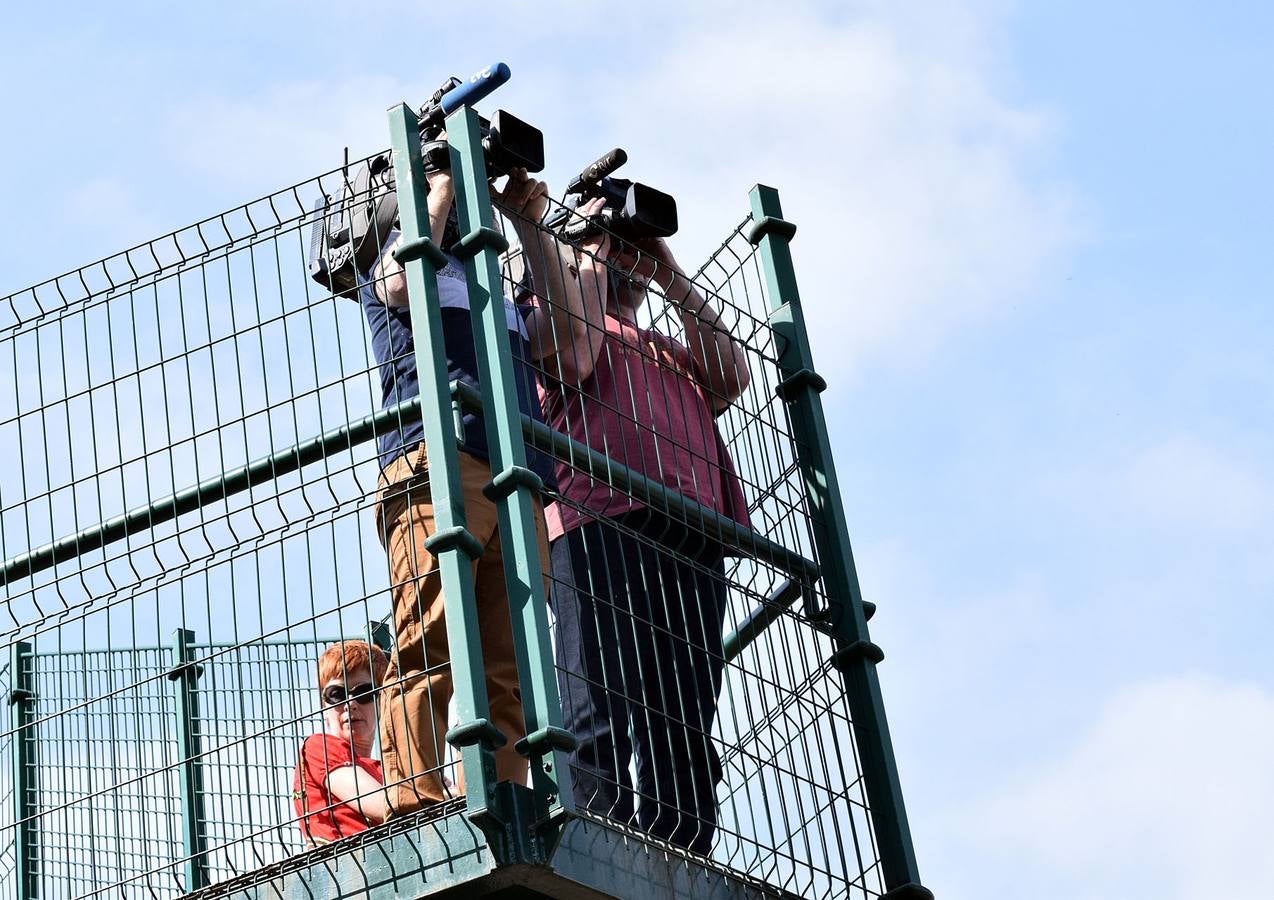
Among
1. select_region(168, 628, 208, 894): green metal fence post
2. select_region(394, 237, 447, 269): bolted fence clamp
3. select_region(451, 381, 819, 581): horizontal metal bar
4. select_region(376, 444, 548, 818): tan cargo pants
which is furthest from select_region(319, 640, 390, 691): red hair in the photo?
select_region(168, 628, 208, 894): green metal fence post

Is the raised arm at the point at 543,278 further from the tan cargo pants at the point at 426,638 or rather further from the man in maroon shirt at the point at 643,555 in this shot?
the tan cargo pants at the point at 426,638

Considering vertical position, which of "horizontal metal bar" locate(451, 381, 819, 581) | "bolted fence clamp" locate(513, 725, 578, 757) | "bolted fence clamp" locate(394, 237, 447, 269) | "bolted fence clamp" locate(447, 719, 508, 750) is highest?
"bolted fence clamp" locate(394, 237, 447, 269)

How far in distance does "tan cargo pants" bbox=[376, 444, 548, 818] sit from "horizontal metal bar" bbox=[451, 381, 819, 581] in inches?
8.8

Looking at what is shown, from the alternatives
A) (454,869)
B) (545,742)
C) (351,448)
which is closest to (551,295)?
(351,448)

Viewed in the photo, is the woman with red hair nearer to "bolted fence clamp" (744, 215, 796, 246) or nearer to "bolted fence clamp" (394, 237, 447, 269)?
"bolted fence clamp" (394, 237, 447, 269)

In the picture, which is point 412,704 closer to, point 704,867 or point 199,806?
point 704,867

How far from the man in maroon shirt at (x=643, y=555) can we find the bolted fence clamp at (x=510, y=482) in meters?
0.23

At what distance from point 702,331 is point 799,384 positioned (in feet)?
1.34

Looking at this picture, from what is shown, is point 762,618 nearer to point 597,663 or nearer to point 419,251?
point 597,663

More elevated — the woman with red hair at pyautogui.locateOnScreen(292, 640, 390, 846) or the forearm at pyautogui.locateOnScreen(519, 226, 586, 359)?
the forearm at pyautogui.locateOnScreen(519, 226, 586, 359)

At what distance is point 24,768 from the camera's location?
9406mm

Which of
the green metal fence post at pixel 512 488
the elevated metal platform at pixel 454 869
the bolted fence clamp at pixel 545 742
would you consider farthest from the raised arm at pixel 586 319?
the elevated metal platform at pixel 454 869

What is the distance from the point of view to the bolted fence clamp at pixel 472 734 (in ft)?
18.8

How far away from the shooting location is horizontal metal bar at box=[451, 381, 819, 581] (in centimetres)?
654
